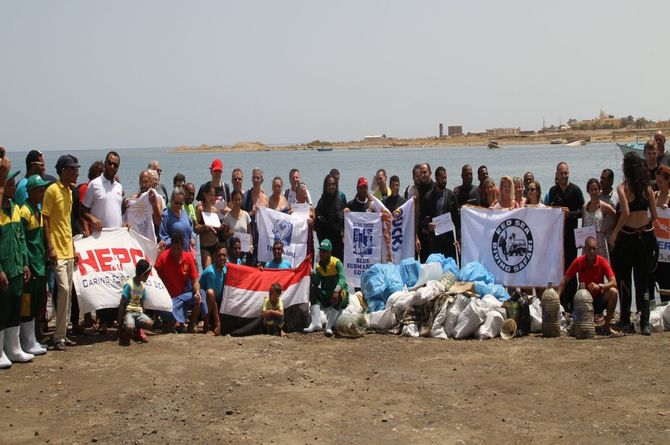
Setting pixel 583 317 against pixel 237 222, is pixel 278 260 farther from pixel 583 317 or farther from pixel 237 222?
pixel 583 317

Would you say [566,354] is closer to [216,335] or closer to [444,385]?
[444,385]

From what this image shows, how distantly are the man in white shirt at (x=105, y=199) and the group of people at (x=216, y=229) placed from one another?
15 millimetres

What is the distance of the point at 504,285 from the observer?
442 inches

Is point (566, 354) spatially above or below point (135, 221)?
below

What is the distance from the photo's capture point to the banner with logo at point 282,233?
11.6 meters

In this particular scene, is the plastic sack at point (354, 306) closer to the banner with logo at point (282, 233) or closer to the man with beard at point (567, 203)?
the banner with logo at point (282, 233)

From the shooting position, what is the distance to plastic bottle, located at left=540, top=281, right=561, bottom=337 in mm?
9625

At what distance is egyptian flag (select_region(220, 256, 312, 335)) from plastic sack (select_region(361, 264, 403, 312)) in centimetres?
88

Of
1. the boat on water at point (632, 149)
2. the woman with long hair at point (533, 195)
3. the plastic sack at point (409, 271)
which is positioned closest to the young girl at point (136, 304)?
the plastic sack at point (409, 271)

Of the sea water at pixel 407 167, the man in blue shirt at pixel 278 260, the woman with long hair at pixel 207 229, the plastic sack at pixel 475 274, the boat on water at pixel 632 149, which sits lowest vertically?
the sea water at pixel 407 167

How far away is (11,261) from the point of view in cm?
819

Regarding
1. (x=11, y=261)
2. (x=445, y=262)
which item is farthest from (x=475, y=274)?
(x=11, y=261)

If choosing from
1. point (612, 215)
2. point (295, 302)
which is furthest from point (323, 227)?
point (612, 215)

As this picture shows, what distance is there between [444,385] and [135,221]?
5049mm
